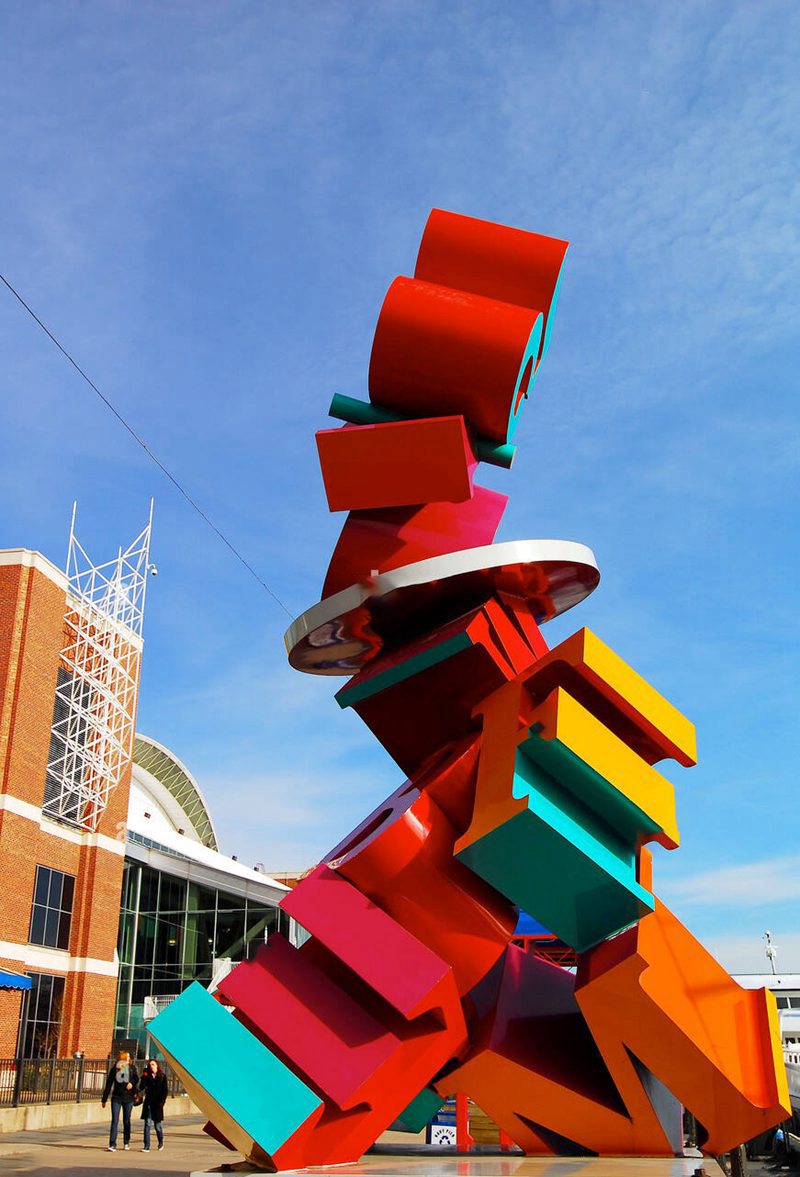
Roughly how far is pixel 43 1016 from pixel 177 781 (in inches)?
1100

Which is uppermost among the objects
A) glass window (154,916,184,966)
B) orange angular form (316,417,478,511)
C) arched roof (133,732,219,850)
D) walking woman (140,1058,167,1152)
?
arched roof (133,732,219,850)

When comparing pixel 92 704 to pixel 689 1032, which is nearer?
pixel 689 1032

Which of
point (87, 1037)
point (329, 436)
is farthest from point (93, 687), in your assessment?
point (329, 436)

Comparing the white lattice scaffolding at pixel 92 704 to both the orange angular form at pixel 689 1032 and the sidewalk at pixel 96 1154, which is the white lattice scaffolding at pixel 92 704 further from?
the orange angular form at pixel 689 1032

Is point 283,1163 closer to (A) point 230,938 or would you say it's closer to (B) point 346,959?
(B) point 346,959

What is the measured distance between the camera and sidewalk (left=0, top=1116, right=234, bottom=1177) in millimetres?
12031

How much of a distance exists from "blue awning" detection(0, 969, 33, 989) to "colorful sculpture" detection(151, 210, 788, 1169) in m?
17.7

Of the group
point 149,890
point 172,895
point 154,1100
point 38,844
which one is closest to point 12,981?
point 38,844

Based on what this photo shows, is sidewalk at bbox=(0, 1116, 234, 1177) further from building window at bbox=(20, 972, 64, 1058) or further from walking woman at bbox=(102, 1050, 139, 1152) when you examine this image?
building window at bbox=(20, 972, 64, 1058)

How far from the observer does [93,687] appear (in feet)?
99.3

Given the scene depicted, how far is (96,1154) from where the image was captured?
14805 millimetres

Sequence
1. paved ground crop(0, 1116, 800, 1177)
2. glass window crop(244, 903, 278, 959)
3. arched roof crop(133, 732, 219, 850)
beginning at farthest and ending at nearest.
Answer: arched roof crop(133, 732, 219, 850)
glass window crop(244, 903, 278, 959)
paved ground crop(0, 1116, 800, 1177)

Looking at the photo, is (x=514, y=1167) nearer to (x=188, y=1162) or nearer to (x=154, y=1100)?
(x=188, y=1162)

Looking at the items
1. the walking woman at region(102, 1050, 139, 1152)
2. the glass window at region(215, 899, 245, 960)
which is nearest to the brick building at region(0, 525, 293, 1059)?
the glass window at region(215, 899, 245, 960)
